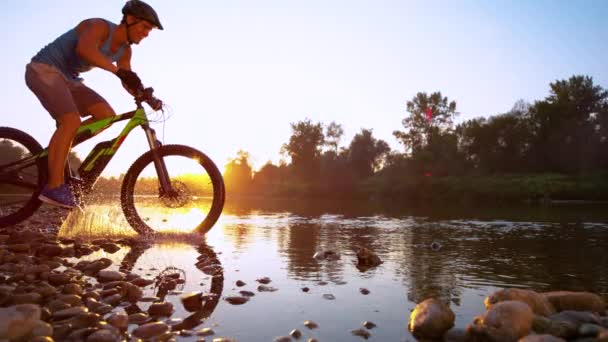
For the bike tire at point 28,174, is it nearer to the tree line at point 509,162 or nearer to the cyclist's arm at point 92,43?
the cyclist's arm at point 92,43

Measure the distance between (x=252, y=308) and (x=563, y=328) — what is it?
70.2 inches

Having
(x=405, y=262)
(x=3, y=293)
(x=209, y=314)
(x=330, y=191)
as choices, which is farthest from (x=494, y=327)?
(x=330, y=191)

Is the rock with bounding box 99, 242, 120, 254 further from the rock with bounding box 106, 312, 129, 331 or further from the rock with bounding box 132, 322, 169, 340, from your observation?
the rock with bounding box 132, 322, 169, 340

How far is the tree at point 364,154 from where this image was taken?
77312 millimetres

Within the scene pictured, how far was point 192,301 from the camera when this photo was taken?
287 cm

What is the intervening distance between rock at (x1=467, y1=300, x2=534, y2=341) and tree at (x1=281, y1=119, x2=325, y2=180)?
79209 millimetres

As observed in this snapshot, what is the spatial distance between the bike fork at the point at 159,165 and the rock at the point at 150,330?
3718 mm

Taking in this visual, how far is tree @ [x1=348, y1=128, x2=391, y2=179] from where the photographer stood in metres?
77.3

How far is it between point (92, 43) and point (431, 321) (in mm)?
4621

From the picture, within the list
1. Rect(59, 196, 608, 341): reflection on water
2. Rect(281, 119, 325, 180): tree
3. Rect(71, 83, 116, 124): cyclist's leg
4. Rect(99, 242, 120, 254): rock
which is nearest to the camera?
Rect(59, 196, 608, 341): reflection on water

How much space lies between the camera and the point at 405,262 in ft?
15.4

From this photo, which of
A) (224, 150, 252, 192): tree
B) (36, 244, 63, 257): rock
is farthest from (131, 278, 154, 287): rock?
(224, 150, 252, 192): tree

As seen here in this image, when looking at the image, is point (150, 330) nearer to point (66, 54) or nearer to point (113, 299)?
point (113, 299)

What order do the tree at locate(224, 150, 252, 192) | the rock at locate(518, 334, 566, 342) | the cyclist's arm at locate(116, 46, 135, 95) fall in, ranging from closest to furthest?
the rock at locate(518, 334, 566, 342) < the cyclist's arm at locate(116, 46, 135, 95) < the tree at locate(224, 150, 252, 192)
